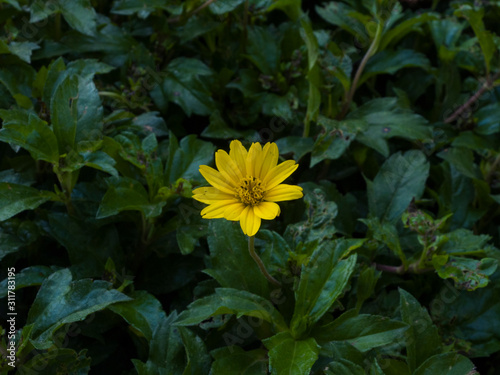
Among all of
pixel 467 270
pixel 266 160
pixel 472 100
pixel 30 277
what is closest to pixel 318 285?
pixel 266 160

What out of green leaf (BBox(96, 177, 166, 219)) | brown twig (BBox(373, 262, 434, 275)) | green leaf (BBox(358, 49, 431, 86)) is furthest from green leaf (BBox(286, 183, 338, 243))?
green leaf (BBox(358, 49, 431, 86))

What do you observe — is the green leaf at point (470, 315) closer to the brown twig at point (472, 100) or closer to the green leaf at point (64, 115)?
the brown twig at point (472, 100)

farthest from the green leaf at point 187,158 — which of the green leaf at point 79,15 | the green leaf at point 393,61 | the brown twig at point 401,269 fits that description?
the green leaf at point 393,61

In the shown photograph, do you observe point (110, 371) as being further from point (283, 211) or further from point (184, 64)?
point (184, 64)

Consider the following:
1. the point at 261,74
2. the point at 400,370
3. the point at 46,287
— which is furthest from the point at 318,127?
the point at 46,287

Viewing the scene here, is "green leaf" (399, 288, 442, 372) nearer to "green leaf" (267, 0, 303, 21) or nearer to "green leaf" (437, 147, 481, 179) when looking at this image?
"green leaf" (437, 147, 481, 179)

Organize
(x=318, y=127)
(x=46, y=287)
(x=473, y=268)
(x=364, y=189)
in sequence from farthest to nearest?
(x=364, y=189)
(x=318, y=127)
(x=473, y=268)
(x=46, y=287)

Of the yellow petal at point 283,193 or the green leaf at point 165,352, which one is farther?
the green leaf at point 165,352
